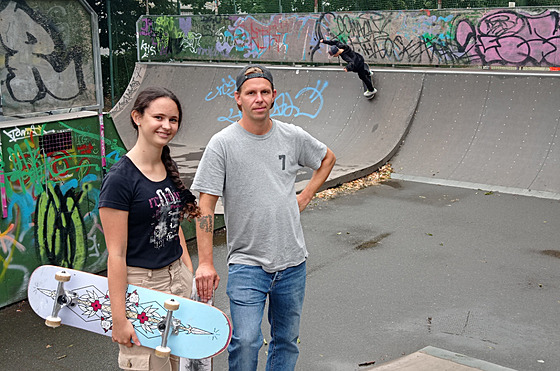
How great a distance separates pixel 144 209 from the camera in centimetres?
289

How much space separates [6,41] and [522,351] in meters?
4.86

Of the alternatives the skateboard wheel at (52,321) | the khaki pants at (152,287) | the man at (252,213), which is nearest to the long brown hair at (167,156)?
the man at (252,213)

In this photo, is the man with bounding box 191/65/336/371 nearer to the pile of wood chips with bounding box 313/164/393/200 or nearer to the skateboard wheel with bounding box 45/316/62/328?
the skateboard wheel with bounding box 45/316/62/328

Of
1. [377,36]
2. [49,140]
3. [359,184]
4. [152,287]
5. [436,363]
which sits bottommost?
[359,184]

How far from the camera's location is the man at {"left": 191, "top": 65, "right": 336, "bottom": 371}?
3.28 meters

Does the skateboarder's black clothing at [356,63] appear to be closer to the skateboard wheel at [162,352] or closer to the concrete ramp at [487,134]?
the concrete ramp at [487,134]

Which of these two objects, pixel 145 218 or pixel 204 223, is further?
pixel 204 223

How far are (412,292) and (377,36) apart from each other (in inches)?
399

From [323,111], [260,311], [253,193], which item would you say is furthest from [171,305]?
[323,111]

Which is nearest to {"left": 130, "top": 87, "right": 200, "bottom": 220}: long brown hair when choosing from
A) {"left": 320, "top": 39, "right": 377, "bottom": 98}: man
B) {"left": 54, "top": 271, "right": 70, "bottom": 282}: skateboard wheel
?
{"left": 54, "top": 271, "right": 70, "bottom": 282}: skateboard wheel

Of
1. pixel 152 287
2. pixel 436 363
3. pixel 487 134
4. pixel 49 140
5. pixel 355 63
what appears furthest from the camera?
pixel 355 63

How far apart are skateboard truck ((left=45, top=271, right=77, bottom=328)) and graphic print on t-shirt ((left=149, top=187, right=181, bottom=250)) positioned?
476 mm

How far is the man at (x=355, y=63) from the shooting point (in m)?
12.9

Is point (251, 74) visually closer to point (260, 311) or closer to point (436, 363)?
point (260, 311)
